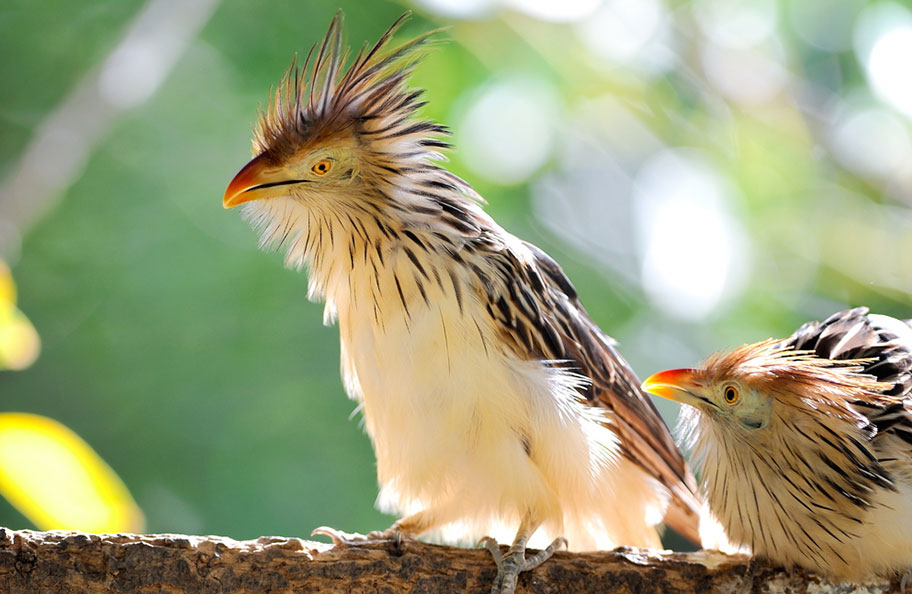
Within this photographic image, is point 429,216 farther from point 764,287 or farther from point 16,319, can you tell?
point 764,287

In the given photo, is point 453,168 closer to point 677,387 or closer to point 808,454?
point 677,387

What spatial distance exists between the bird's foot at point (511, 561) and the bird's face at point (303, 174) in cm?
79

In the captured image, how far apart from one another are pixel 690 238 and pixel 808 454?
6.89 ft

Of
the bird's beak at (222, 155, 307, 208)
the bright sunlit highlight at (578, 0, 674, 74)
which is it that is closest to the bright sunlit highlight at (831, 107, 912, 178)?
the bright sunlit highlight at (578, 0, 674, 74)

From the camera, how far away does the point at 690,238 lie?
12.5 ft

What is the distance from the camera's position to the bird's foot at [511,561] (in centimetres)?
181

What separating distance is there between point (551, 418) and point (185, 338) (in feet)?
9.59

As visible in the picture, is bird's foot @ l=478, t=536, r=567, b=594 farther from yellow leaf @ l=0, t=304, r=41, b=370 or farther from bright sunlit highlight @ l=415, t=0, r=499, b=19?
bright sunlit highlight @ l=415, t=0, r=499, b=19

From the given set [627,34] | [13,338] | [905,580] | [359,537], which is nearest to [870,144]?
[627,34]

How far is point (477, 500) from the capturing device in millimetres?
1983

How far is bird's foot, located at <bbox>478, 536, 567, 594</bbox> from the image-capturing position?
71.3 inches

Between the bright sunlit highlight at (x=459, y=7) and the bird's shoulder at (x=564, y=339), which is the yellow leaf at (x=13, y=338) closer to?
the bird's shoulder at (x=564, y=339)

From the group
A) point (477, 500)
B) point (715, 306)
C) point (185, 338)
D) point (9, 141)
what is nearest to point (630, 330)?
point (715, 306)

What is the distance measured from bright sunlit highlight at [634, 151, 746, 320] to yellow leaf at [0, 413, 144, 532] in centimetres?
252
